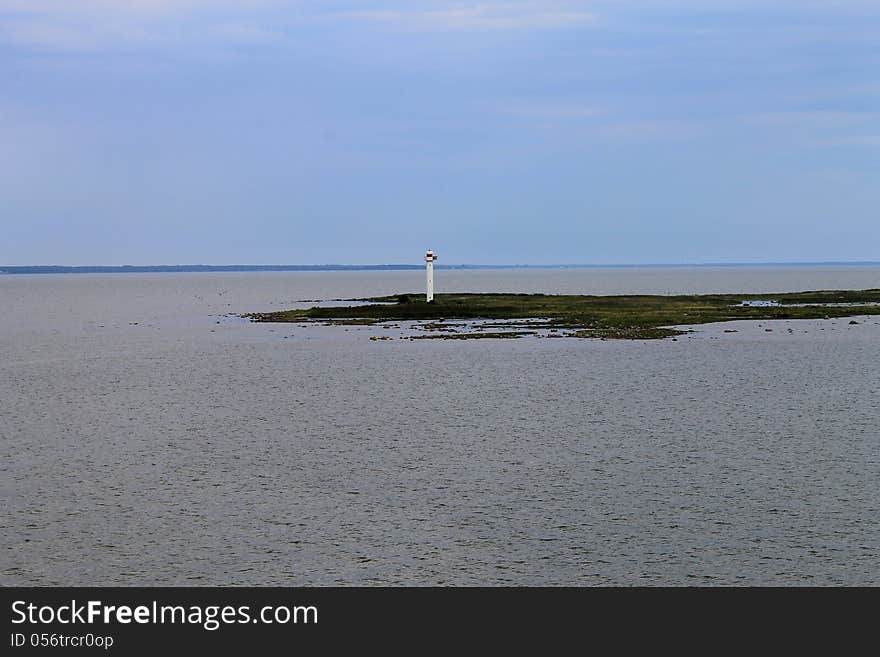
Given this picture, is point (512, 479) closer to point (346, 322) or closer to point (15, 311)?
point (346, 322)

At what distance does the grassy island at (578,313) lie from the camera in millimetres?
73000

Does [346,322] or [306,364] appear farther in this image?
[346,322]

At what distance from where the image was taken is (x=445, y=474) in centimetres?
2422

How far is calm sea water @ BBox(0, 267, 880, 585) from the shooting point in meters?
17.4

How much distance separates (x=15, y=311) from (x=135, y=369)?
8278cm

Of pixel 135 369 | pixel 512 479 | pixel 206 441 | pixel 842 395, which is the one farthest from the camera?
pixel 135 369
